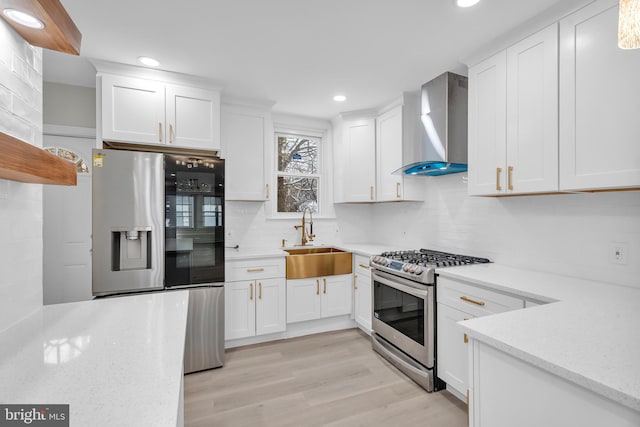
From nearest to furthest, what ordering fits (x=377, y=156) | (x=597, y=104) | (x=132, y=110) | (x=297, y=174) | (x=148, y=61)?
(x=597, y=104)
(x=148, y=61)
(x=132, y=110)
(x=377, y=156)
(x=297, y=174)

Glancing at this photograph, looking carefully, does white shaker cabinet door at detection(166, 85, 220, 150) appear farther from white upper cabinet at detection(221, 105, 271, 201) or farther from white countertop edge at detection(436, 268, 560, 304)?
white countertop edge at detection(436, 268, 560, 304)

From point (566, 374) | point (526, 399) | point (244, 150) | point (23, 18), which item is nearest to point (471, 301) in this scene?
point (526, 399)

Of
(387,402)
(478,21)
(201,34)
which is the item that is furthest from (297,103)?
(387,402)

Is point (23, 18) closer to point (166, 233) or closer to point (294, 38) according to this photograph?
point (294, 38)

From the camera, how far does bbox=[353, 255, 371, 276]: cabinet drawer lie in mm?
3105

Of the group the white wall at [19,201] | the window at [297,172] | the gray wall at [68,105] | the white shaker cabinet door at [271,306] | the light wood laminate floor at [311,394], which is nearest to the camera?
the white wall at [19,201]

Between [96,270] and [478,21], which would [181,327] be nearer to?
[96,270]

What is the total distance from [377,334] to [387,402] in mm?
775

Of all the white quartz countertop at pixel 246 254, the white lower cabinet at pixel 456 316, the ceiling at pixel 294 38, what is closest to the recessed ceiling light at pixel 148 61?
the ceiling at pixel 294 38

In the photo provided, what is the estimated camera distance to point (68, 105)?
2.78 meters

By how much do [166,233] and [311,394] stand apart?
1708 mm

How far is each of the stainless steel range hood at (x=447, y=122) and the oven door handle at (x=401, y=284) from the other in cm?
104

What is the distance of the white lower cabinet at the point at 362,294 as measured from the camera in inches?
121

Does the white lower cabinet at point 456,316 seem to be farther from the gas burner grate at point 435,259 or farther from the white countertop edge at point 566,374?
the white countertop edge at point 566,374
